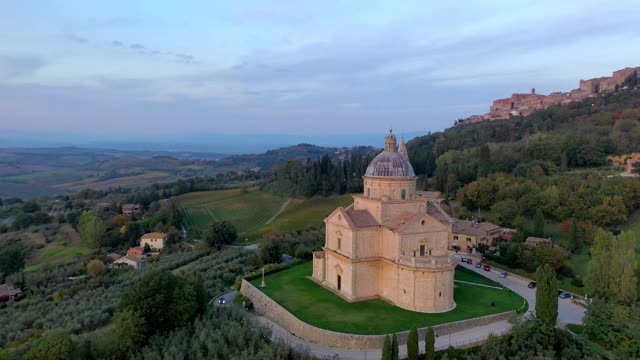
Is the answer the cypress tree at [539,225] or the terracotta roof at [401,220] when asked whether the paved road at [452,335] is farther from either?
the cypress tree at [539,225]

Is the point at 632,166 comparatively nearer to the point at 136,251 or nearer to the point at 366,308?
the point at 366,308

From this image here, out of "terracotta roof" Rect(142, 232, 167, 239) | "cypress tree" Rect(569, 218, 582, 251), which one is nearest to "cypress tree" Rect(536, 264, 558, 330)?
"cypress tree" Rect(569, 218, 582, 251)

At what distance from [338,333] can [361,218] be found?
29.5 feet

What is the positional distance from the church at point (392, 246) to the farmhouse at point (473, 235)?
15.0 metres

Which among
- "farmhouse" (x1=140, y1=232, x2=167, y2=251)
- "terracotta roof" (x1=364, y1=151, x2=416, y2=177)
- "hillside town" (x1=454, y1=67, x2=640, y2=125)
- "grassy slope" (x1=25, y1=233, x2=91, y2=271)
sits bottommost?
"grassy slope" (x1=25, y1=233, x2=91, y2=271)

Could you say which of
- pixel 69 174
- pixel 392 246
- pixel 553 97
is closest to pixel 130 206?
pixel 392 246

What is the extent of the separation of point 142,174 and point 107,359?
512 ft

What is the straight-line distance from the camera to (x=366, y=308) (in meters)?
28.6

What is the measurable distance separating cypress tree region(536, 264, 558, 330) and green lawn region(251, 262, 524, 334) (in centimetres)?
369

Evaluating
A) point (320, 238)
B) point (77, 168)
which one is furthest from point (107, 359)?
point (77, 168)

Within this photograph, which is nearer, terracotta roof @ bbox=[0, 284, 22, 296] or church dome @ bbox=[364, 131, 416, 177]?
church dome @ bbox=[364, 131, 416, 177]

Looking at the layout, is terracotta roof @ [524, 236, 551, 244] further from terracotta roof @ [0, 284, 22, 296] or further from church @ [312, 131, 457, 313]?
terracotta roof @ [0, 284, 22, 296]

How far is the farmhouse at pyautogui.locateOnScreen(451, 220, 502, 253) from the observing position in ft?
150

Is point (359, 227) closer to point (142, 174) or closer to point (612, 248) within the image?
point (612, 248)
